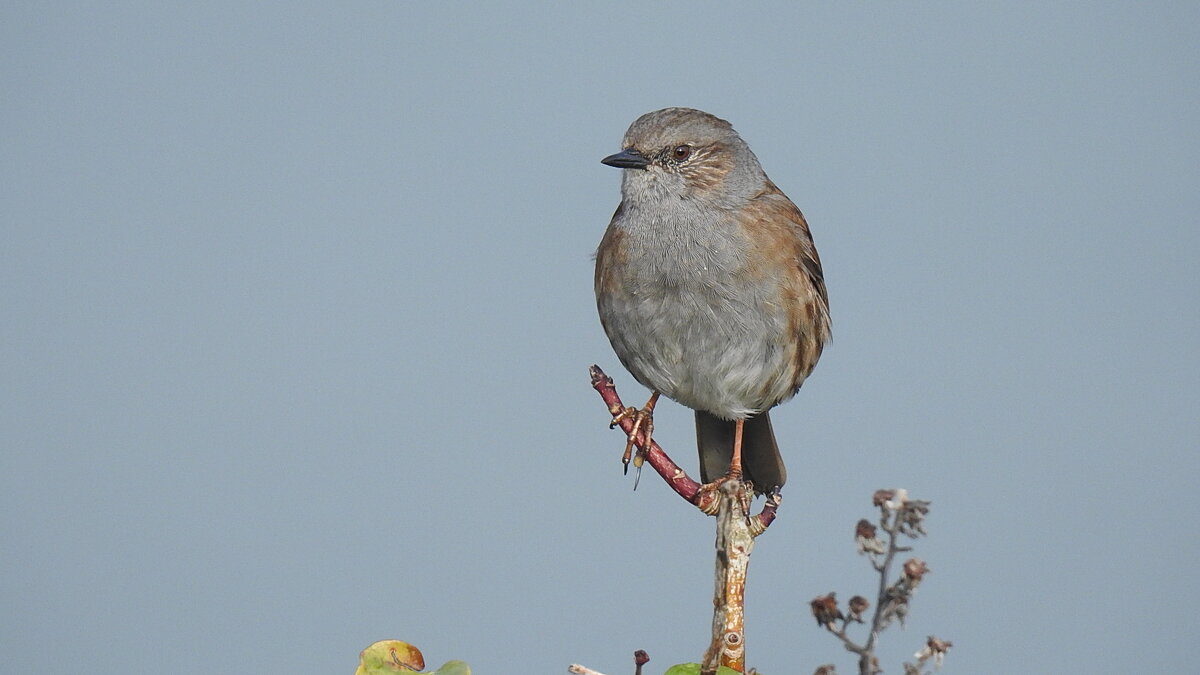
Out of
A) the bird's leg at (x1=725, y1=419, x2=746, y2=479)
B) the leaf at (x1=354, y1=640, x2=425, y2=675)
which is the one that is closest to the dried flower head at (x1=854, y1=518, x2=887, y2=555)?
the leaf at (x1=354, y1=640, x2=425, y2=675)

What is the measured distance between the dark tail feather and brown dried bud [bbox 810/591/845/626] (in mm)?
2371

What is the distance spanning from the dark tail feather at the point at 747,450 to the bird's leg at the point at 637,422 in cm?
32

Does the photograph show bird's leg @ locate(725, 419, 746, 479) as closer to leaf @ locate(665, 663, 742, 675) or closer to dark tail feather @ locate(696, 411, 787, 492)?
dark tail feather @ locate(696, 411, 787, 492)

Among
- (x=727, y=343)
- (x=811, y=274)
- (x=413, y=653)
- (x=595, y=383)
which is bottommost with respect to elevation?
(x=413, y=653)

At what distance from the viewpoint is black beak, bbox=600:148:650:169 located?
12.7 feet

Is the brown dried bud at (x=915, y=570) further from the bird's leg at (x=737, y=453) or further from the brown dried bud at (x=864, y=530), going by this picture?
the bird's leg at (x=737, y=453)

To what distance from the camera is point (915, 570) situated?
6.49 ft

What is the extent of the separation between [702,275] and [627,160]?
0.41 meters

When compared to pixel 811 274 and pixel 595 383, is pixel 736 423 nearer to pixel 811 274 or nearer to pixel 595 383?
pixel 811 274

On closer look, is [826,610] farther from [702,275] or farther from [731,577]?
[702,275]

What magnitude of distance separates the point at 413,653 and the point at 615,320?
1.92 meters

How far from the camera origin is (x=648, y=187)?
13.2 feet

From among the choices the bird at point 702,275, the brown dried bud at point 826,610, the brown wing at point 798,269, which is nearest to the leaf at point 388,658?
the brown dried bud at point 826,610

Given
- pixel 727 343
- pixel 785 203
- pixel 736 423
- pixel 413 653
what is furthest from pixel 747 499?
pixel 413 653
